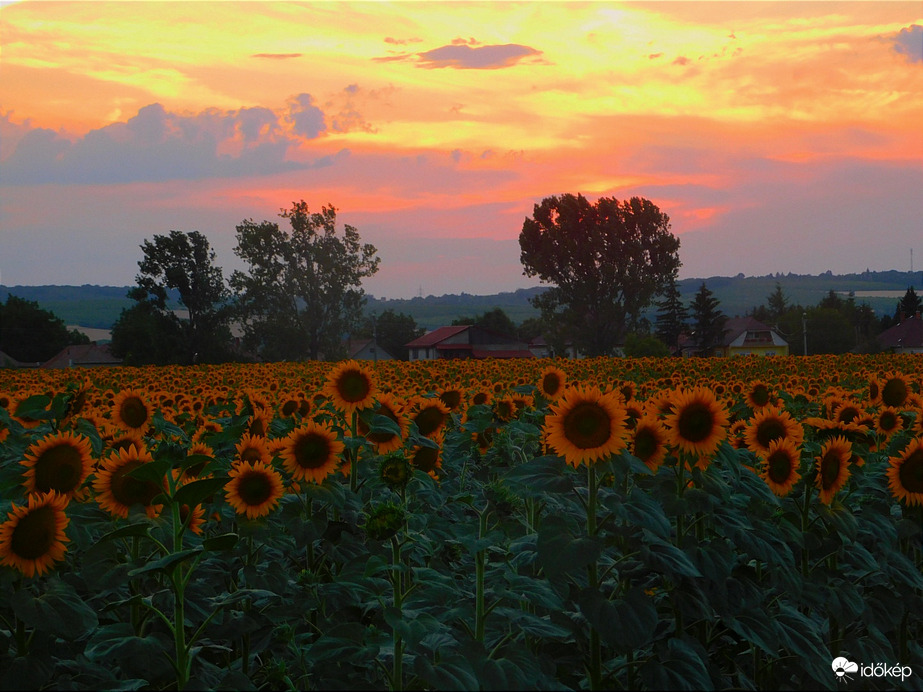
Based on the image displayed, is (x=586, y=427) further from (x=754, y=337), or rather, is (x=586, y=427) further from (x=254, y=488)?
(x=754, y=337)

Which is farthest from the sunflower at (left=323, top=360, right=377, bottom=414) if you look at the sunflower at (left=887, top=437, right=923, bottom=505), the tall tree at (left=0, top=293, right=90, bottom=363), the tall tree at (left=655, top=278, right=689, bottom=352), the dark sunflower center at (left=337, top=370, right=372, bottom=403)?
the tall tree at (left=655, top=278, right=689, bottom=352)

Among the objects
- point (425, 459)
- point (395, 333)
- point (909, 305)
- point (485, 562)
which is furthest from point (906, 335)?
point (485, 562)

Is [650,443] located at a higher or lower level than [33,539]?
higher

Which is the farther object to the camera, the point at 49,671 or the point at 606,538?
the point at 606,538

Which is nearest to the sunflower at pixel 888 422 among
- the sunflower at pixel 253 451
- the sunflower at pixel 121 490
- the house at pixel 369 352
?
the sunflower at pixel 253 451

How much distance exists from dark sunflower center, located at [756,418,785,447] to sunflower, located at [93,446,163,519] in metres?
3.40

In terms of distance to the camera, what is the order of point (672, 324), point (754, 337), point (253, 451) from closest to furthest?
point (253, 451)
point (672, 324)
point (754, 337)

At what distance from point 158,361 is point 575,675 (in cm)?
7401

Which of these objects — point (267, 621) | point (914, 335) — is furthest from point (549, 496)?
point (914, 335)

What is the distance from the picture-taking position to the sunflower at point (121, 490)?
3926 millimetres

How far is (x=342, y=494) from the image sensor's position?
4562 millimetres

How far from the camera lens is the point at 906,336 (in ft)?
344

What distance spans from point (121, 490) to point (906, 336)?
378 feet

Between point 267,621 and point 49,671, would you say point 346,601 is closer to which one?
point 267,621
